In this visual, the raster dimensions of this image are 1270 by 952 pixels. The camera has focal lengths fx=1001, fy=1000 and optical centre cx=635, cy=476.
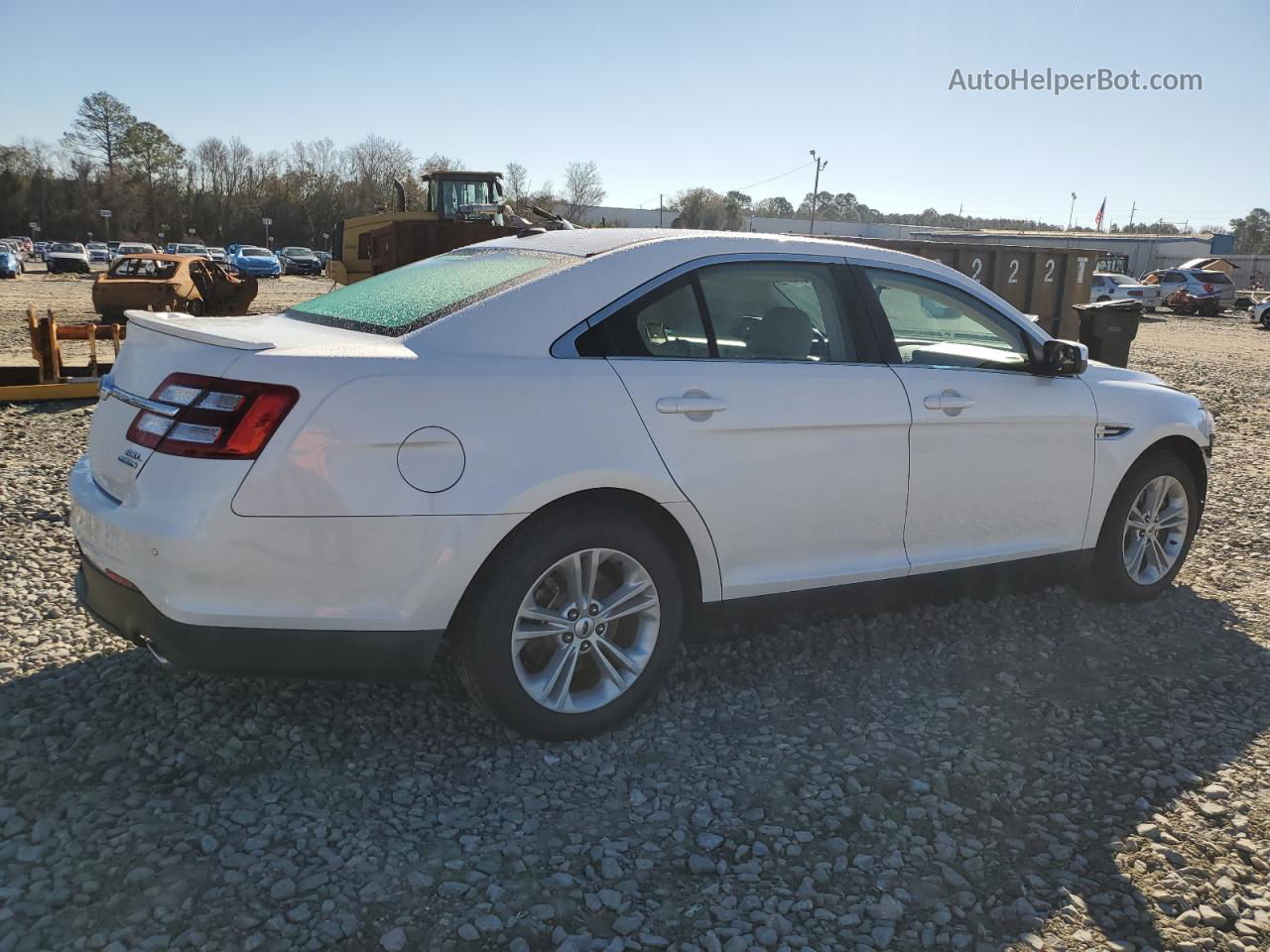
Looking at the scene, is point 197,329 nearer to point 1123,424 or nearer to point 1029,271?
point 1123,424

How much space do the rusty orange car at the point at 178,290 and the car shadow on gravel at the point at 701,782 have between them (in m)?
17.2

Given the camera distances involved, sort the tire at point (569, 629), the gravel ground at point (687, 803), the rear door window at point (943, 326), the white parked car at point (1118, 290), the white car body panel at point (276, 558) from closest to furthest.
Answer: the gravel ground at point (687, 803), the white car body panel at point (276, 558), the tire at point (569, 629), the rear door window at point (943, 326), the white parked car at point (1118, 290)

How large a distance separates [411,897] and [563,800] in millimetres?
599

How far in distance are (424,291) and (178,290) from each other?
17689mm

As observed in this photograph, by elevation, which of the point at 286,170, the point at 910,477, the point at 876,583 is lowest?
the point at 876,583

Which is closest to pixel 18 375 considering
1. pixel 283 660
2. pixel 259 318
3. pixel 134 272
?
pixel 259 318

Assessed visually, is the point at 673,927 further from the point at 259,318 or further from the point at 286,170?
the point at 286,170

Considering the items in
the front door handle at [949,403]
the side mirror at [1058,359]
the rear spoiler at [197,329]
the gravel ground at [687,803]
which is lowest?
the gravel ground at [687,803]

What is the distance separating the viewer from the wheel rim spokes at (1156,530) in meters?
4.73

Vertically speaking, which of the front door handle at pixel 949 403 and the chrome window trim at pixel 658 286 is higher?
the chrome window trim at pixel 658 286

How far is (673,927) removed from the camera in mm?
2443

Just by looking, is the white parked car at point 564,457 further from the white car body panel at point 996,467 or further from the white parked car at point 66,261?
the white parked car at point 66,261

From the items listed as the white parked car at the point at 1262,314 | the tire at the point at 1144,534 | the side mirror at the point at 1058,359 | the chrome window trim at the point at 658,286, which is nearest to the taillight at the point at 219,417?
the chrome window trim at the point at 658,286

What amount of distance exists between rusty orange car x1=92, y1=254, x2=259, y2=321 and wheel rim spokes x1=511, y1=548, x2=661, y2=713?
58.4ft
